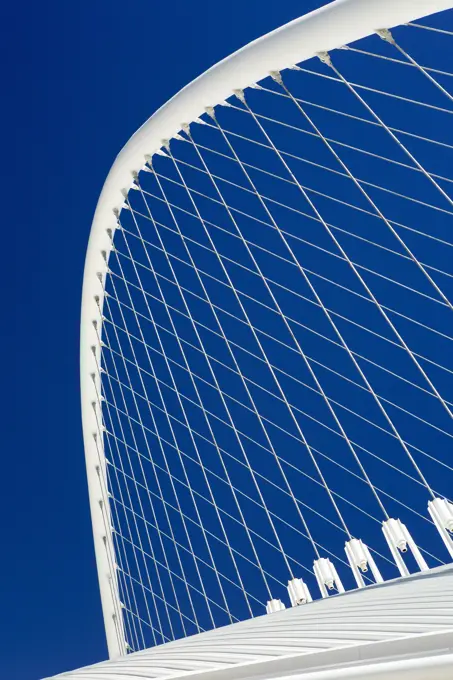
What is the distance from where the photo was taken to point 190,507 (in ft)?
96.7

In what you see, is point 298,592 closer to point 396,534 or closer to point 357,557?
point 357,557

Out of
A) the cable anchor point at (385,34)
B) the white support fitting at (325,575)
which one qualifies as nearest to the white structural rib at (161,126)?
the cable anchor point at (385,34)

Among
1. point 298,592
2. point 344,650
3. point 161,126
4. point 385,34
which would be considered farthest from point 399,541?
point 161,126

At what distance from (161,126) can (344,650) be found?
44.0 feet

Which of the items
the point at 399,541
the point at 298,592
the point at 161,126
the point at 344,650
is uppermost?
the point at 161,126

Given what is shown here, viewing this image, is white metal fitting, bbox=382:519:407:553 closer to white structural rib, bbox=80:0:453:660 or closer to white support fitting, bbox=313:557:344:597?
white support fitting, bbox=313:557:344:597

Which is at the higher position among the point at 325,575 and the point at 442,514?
the point at 325,575

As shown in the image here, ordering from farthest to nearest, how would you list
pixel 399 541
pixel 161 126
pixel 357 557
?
pixel 161 126 < pixel 357 557 < pixel 399 541

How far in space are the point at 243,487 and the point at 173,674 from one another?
26158 millimetres

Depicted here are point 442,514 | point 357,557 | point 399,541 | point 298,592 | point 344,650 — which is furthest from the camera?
point 298,592

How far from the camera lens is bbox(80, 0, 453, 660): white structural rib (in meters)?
9.26

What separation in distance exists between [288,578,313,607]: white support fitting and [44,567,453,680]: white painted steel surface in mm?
7084

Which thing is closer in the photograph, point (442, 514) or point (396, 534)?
point (442, 514)

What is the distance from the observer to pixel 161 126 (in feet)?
48.6
